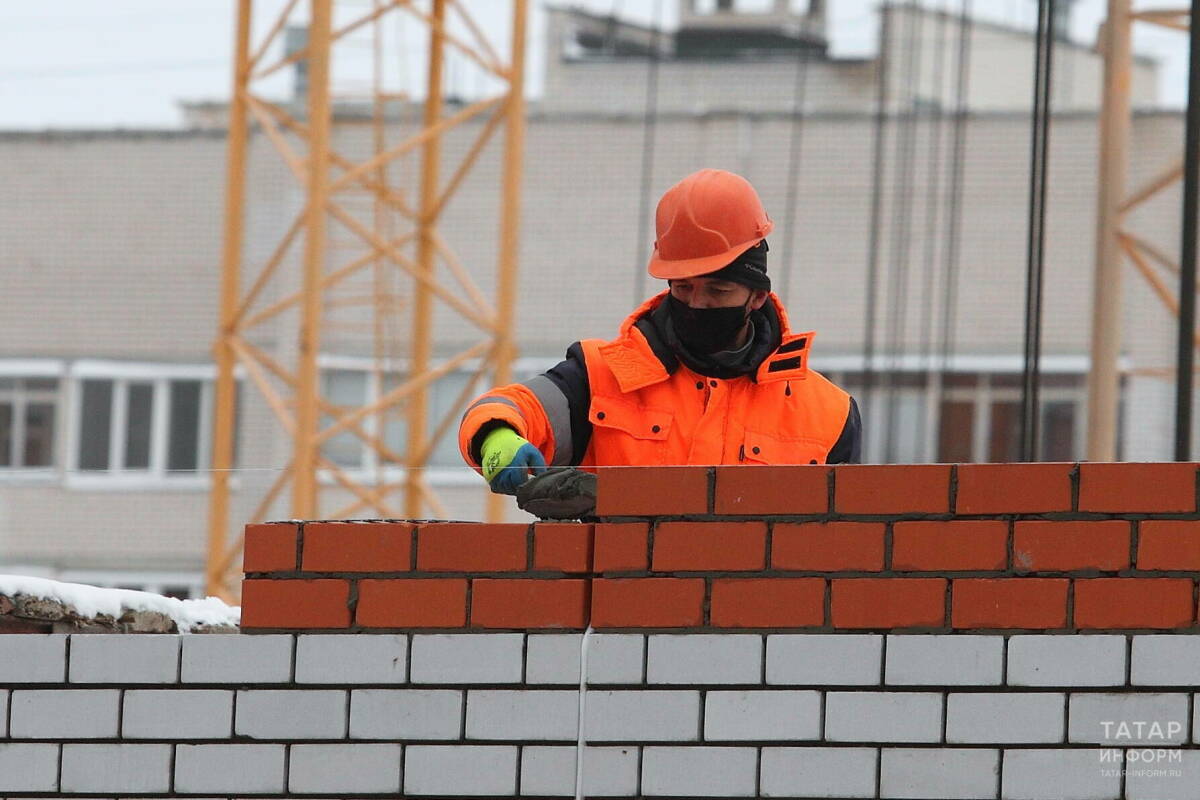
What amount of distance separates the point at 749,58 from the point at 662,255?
63.0 ft

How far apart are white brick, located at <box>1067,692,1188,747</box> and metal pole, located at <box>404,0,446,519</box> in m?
12.0

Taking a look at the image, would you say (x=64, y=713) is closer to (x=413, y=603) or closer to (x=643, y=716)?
(x=413, y=603)

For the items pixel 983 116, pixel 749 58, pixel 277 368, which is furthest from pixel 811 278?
pixel 277 368

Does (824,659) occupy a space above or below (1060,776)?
above

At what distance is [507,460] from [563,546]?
1.47 ft

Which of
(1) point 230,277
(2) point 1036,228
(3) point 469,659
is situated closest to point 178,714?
(3) point 469,659

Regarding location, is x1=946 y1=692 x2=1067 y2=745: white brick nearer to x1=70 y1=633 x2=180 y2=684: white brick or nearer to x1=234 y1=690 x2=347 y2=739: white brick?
x1=234 y1=690 x2=347 y2=739: white brick

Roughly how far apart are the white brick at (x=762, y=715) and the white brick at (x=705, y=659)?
26mm

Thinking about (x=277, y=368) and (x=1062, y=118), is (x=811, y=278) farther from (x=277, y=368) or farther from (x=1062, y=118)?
(x=277, y=368)

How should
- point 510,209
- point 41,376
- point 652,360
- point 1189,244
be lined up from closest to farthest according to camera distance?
point 652,360 < point 1189,244 < point 510,209 < point 41,376

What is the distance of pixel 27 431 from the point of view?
2025 cm

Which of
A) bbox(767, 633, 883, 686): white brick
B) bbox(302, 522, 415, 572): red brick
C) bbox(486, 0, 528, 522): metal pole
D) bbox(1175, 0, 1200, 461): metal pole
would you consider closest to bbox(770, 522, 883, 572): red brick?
bbox(767, 633, 883, 686): white brick

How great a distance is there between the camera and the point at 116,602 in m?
3.46

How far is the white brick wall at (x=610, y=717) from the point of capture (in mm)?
2752
